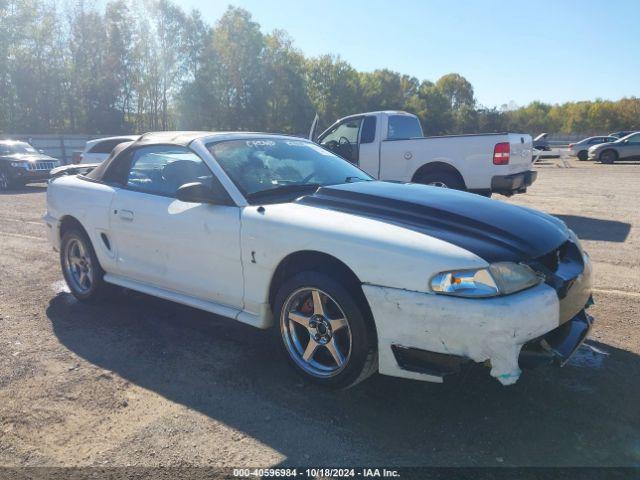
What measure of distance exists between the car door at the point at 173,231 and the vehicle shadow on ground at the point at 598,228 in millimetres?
5868

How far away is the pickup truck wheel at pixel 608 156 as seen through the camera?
26578 mm

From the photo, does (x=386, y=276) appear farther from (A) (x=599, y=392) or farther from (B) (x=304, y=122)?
(B) (x=304, y=122)

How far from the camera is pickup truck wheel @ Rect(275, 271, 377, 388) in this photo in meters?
2.85

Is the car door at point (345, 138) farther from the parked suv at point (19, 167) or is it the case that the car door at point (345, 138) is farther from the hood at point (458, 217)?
the parked suv at point (19, 167)

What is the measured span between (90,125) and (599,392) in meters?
43.3

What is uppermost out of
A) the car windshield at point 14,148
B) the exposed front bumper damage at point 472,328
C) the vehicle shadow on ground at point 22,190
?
the car windshield at point 14,148

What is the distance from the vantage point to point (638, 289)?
4863mm

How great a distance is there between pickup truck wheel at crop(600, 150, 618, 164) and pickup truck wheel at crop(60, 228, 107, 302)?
28523mm

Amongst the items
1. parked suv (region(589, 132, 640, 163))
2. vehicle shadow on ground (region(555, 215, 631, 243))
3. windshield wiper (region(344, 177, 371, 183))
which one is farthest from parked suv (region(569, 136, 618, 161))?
windshield wiper (region(344, 177, 371, 183))

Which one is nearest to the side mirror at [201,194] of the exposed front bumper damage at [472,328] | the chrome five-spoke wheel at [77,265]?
the exposed front bumper damage at [472,328]

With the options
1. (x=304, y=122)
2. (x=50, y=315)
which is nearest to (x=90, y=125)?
(x=304, y=122)

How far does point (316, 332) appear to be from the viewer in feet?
10.2

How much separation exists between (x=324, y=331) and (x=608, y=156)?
28790 millimetres

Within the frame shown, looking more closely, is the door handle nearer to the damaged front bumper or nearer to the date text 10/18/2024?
the date text 10/18/2024
